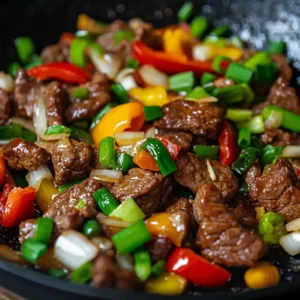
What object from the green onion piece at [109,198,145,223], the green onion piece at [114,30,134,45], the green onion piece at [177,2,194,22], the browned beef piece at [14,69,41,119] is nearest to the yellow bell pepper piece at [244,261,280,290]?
the green onion piece at [109,198,145,223]

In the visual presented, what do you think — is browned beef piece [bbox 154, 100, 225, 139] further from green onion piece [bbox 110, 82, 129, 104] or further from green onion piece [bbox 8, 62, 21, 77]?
green onion piece [bbox 8, 62, 21, 77]

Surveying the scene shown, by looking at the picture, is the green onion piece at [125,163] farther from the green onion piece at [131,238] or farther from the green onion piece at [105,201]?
the green onion piece at [131,238]

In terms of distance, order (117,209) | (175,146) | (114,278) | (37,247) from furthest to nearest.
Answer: (175,146) < (117,209) < (37,247) < (114,278)

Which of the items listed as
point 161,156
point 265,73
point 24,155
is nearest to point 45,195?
point 24,155

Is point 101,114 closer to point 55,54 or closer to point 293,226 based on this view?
point 55,54

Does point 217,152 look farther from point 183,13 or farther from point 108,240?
point 183,13

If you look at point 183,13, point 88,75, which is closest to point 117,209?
point 88,75

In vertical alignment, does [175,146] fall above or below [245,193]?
above

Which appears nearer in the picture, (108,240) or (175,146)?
(108,240)
